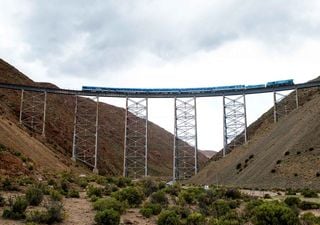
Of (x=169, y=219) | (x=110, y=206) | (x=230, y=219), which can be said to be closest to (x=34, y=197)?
(x=110, y=206)

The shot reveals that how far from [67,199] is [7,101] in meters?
58.6

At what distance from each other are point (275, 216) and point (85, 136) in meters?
77.2

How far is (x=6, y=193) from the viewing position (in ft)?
67.1

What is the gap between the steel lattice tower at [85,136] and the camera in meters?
65.7

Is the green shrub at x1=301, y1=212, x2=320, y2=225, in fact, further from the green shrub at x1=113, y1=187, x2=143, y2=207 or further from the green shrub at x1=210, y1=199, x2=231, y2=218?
the green shrub at x1=113, y1=187, x2=143, y2=207

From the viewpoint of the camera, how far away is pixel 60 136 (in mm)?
78562

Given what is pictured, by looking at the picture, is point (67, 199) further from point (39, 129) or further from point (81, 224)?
point (39, 129)

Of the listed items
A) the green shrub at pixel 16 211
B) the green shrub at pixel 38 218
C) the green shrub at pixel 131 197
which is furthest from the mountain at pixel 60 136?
the green shrub at pixel 38 218

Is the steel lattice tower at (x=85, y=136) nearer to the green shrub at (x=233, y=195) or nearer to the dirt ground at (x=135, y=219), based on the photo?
the green shrub at (x=233, y=195)

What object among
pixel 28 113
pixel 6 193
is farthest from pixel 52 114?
pixel 6 193

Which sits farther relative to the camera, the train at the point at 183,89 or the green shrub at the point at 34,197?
the train at the point at 183,89

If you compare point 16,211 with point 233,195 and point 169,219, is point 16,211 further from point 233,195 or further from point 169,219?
point 233,195

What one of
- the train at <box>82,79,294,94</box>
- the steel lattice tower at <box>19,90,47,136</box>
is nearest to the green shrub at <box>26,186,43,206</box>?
the steel lattice tower at <box>19,90,47,136</box>

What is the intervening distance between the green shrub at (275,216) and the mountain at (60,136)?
34.4 m
